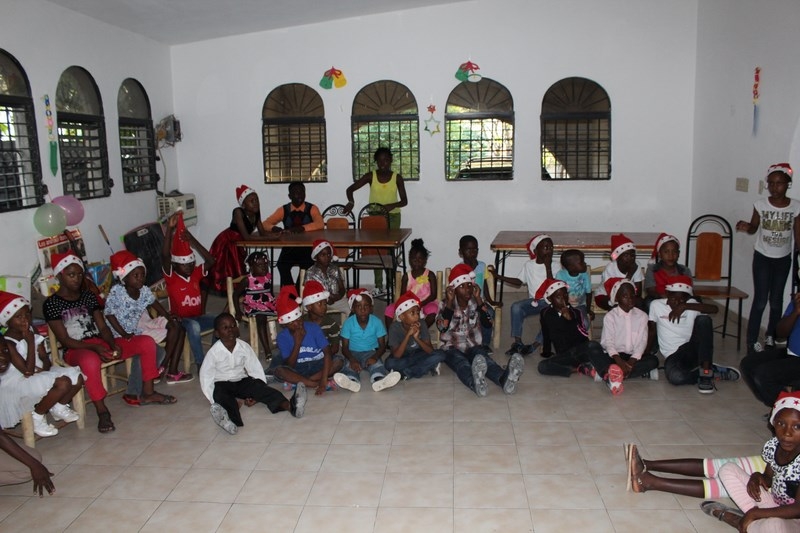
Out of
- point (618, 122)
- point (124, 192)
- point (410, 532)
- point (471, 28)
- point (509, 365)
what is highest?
point (471, 28)

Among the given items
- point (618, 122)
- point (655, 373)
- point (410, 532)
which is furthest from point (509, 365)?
point (618, 122)

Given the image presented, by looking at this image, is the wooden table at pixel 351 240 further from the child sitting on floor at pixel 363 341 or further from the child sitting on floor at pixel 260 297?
the child sitting on floor at pixel 363 341

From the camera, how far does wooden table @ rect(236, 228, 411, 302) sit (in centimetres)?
615

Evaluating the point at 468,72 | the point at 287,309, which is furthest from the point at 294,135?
the point at 287,309

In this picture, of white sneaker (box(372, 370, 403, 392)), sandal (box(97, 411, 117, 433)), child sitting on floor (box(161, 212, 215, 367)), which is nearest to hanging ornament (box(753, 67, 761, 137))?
white sneaker (box(372, 370, 403, 392))

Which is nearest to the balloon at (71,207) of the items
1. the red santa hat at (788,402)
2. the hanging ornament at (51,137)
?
the hanging ornament at (51,137)

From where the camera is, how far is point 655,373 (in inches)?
194

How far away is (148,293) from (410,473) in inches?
94.3

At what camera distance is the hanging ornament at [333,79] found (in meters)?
8.02

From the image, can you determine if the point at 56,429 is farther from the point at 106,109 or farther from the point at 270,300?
the point at 106,109

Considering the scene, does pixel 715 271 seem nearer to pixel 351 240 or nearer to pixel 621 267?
pixel 621 267

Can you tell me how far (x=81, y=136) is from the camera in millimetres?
6488

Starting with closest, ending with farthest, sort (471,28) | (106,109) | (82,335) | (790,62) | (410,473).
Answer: (410,473) → (82,335) → (790,62) → (106,109) → (471,28)

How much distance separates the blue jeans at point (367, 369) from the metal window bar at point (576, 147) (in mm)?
3783
